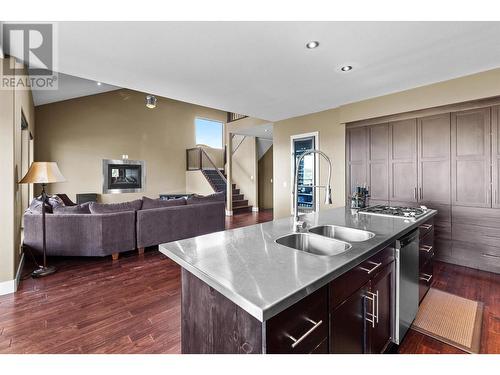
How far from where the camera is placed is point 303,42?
2371 mm

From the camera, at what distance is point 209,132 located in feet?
34.4

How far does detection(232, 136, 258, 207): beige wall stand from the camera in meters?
8.77

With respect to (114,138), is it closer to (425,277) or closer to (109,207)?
(109,207)

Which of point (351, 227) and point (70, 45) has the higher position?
A: point (70, 45)

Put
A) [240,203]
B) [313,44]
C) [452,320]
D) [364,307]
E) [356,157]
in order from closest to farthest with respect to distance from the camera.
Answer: [364,307]
[452,320]
[313,44]
[356,157]
[240,203]

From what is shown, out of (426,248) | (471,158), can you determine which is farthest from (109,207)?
(471,158)

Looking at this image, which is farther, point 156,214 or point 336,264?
point 156,214

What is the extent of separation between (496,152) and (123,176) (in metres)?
8.84

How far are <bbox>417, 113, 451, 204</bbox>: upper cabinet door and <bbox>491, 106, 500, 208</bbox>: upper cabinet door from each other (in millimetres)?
440

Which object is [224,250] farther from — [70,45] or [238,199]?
[238,199]

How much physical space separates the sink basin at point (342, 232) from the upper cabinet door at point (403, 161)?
8.36 ft

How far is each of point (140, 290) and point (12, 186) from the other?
71.1 inches

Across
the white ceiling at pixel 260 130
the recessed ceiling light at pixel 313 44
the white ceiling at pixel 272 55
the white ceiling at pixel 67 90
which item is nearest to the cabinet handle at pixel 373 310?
the white ceiling at pixel 272 55
